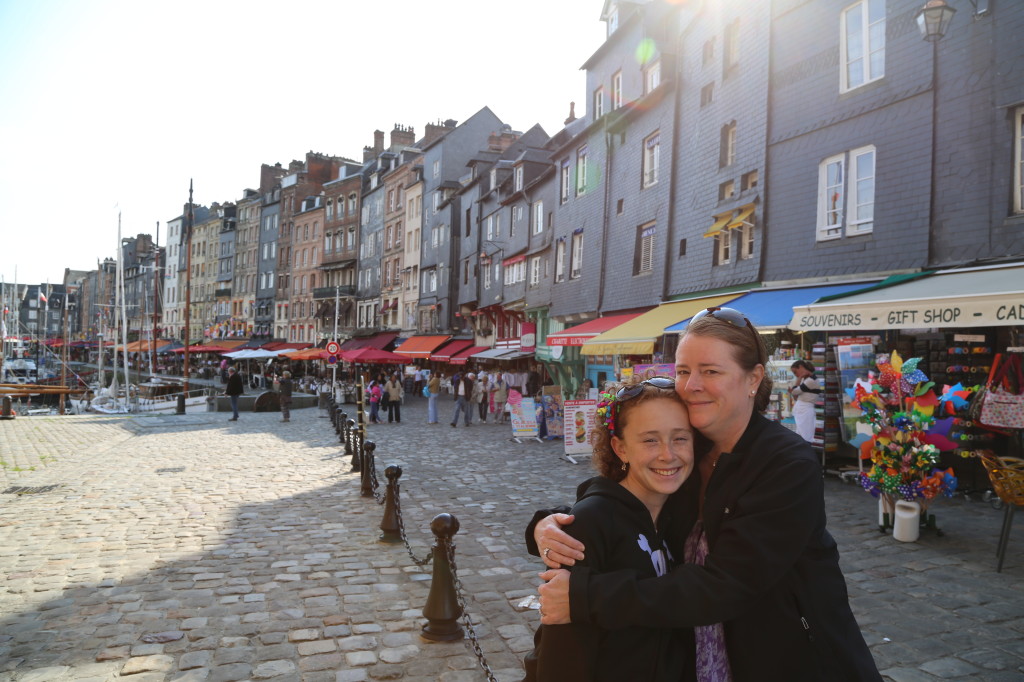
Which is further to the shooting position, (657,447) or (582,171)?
(582,171)

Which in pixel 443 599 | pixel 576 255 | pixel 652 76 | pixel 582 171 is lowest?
pixel 443 599

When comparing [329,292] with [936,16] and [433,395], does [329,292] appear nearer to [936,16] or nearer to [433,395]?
[433,395]

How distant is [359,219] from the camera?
59.2 metres

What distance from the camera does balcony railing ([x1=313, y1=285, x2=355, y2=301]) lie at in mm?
58406

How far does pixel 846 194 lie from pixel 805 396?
4.19m

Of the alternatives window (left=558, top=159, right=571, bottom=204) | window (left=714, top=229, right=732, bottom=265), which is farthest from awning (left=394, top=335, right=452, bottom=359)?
window (left=714, top=229, right=732, bottom=265)

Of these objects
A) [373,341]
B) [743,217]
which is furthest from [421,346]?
[743,217]

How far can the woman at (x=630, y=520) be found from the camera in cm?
200

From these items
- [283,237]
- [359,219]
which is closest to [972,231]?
[359,219]

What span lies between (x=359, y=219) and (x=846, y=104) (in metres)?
50.6

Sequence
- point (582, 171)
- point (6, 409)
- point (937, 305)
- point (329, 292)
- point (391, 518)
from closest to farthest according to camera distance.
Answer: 1. point (391, 518)
2. point (937, 305)
3. point (6, 409)
4. point (582, 171)
5. point (329, 292)

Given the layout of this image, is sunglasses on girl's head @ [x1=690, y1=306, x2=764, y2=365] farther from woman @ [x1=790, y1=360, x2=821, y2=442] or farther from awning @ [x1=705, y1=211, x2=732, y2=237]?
awning @ [x1=705, y1=211, x2=732, y2=237]

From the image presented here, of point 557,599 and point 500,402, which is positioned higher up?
point 557,599

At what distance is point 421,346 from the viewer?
1604 inches
